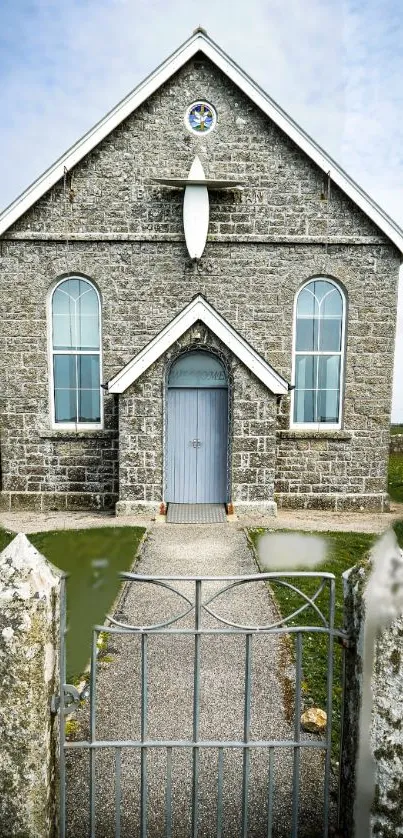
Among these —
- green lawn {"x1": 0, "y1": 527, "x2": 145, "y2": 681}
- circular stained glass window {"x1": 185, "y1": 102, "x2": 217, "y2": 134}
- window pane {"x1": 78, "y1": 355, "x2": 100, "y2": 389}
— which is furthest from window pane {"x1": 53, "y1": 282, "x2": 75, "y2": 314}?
green lawn {"x1": 0, "y1": 527, "x2": 145, "y2": 681}

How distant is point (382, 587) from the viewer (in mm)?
2365

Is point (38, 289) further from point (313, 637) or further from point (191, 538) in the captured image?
point (313, 637)

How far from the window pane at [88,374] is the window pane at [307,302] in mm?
4484

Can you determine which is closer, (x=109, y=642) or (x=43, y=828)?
(x=43, y=828)

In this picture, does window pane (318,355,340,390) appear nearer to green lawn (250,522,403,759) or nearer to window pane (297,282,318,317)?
window pane (297,282,318,317)

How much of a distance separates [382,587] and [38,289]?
9769mm

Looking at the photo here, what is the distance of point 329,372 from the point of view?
10938mm

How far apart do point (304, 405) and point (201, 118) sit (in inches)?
245

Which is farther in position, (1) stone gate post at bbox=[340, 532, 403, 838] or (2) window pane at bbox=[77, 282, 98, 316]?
(2) window pane at bbox=[77, 282, 98, 316]

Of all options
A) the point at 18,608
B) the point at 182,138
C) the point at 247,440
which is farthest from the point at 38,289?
the point at 18,608

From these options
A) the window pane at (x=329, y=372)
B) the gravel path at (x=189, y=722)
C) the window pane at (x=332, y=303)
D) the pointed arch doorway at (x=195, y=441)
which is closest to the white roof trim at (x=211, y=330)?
the pointed arch doorway at (x=195, y=441)

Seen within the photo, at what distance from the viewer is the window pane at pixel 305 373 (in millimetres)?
10914

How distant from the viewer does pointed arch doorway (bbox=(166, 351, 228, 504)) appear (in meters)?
10.2

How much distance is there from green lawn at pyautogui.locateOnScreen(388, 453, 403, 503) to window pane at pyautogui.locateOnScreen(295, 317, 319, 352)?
444cm
